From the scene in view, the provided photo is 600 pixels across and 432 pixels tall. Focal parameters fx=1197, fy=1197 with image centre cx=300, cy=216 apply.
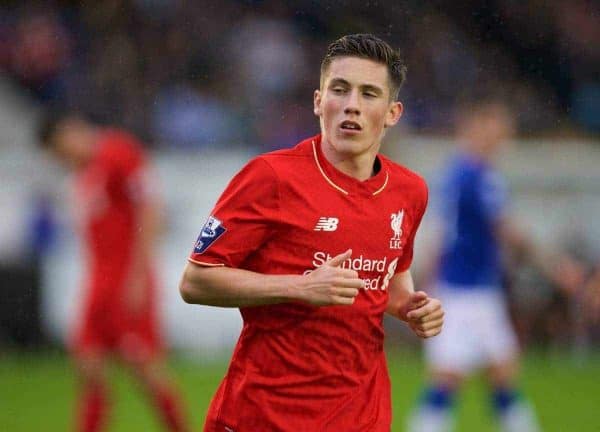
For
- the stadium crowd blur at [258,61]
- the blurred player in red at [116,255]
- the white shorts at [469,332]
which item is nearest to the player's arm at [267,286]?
the blurred player in red at [116,255]

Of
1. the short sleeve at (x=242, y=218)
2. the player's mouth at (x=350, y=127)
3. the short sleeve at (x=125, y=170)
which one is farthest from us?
the short sleeve at (x=125, y=170)

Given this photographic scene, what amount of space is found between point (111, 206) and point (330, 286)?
434cm

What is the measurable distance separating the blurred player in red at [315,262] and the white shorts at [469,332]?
11.9 feet

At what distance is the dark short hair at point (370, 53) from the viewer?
400 cm

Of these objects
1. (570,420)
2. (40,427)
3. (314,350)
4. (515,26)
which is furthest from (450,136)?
(314,350)

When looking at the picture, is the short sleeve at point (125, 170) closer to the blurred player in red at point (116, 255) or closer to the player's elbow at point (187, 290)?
the blurred player in red at point (116, 255)

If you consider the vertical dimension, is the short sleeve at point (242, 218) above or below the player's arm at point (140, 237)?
below

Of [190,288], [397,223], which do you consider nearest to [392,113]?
[397,223]

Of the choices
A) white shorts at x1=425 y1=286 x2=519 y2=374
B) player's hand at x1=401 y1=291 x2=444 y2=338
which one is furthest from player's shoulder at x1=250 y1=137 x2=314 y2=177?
white shorts at x1=425 y1=286 x2=519 y2=374

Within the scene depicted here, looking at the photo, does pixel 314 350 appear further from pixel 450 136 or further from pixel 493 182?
pixel 450 136

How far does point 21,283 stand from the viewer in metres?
12.9

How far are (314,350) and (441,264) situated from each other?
436 cm

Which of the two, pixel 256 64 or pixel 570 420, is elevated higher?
pixel 256 64

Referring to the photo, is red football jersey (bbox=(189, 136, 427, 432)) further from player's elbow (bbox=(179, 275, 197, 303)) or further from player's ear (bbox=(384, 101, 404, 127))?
player's ear (bbox=(384, 101, 404, 127))
